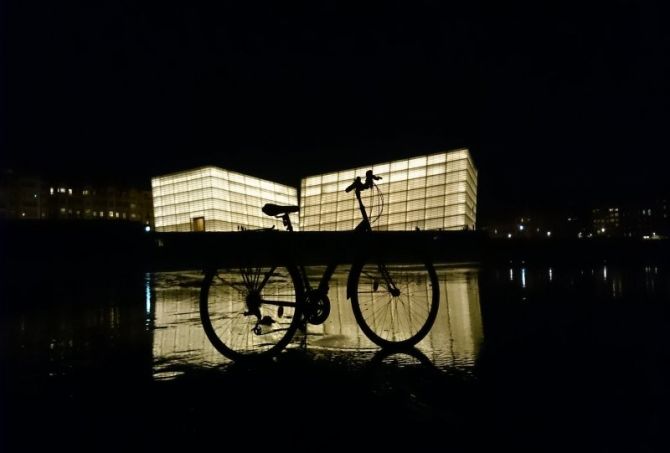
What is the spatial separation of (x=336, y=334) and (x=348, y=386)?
101 inches

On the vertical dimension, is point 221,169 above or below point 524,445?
above

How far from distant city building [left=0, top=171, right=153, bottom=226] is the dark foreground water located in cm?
8896

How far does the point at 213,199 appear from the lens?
64.4m

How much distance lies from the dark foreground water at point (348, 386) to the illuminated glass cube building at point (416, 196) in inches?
1724

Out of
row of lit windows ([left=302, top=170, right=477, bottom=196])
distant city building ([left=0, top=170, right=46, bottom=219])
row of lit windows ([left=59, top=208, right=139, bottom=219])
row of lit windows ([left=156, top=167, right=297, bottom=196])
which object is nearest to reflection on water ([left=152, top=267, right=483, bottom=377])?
row of lit windows ([left=302, top=170, right=477, bottom=196])

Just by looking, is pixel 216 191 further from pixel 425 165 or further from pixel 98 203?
pixel 98 203

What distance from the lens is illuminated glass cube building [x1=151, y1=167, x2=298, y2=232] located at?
212 ft

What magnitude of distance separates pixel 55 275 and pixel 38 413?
48.9ft

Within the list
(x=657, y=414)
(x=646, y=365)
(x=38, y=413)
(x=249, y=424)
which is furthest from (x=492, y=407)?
(x=38, y=413)

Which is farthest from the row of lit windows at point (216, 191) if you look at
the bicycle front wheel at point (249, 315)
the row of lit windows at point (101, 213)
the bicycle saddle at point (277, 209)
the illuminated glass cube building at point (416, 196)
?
the bicycle saddle at point (277, 209)

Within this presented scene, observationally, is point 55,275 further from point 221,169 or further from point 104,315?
point 221,169

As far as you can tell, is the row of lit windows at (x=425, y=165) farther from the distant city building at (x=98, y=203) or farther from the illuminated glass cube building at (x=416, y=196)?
the distant city building at (x=98, y=203)

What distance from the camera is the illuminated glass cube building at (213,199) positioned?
6469cm

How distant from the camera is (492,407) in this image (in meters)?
4.06
